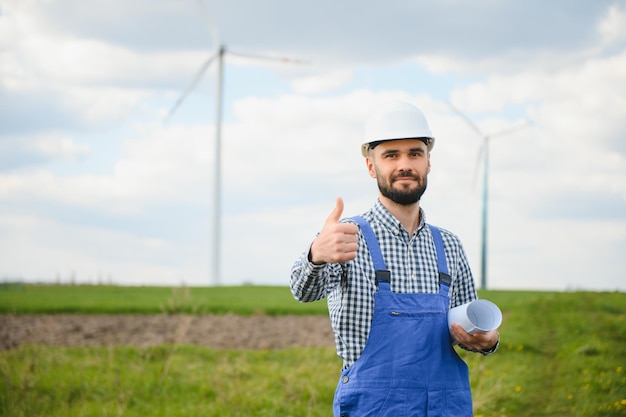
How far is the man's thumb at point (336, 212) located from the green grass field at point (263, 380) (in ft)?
12.7

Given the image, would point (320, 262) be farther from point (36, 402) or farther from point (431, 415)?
point (36, 402)

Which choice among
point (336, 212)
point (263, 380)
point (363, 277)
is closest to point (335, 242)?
point (336, 212)

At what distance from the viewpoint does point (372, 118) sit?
321cm

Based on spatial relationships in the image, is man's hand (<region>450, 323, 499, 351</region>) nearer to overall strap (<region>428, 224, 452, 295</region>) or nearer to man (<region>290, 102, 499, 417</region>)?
man (<region>290, 102, 499, 417</region>)

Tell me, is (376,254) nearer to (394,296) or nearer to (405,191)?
(394,296)

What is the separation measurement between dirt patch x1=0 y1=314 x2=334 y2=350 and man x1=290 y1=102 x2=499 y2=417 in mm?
8433

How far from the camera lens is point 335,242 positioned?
8.58ft

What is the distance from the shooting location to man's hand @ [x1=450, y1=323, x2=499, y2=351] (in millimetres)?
2951

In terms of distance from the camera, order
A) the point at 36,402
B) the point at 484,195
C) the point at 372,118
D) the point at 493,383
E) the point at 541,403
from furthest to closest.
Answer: the point at 484,195, the point at 493,383, the point at 541,403, the point at 36,402, the point at 372,118

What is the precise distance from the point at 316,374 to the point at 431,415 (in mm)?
5307

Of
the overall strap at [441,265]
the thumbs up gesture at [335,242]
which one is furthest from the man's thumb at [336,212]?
the overall strap at [441,265]

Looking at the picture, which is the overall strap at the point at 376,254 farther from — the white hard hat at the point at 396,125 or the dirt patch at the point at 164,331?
the dirt patch at the point at 164,331

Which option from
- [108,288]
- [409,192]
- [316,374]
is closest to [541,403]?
[316,374]

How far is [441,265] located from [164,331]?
1081 cm
